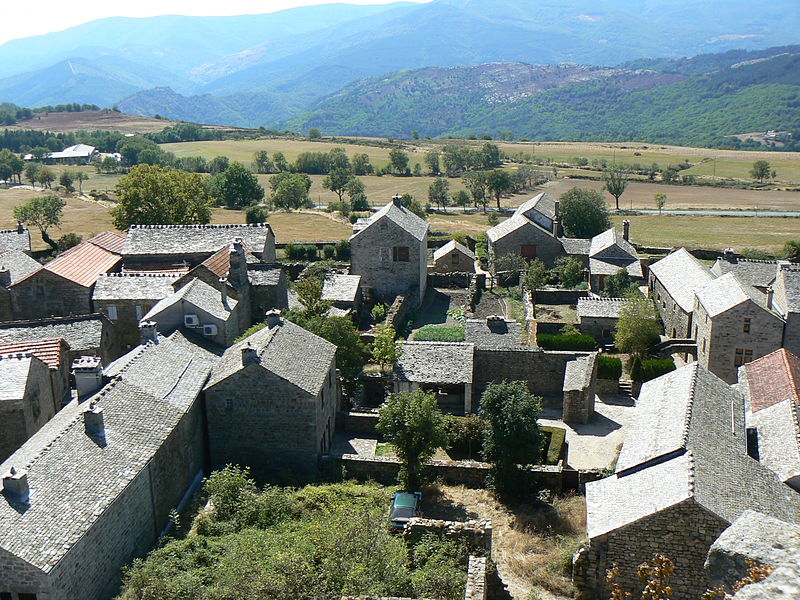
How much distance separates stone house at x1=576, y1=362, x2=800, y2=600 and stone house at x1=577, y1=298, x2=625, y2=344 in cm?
2405

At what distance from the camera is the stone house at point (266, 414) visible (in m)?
31.0

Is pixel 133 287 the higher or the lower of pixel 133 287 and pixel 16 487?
the lower

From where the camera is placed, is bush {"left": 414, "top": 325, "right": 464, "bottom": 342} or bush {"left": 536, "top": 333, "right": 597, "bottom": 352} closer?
bush {"left": 536, "top": 333, "right": 597, "bottom": 352}

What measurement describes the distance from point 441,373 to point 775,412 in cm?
1699

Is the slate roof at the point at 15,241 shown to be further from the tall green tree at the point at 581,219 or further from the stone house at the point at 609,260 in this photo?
the tall green tree at the point at 581,219

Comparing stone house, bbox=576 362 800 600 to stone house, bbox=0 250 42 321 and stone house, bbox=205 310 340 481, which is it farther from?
stone house, bbox=0 250 42 321

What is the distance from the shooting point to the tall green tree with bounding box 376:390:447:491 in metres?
30.6

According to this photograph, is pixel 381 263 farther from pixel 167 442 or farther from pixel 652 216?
pixel 652 216

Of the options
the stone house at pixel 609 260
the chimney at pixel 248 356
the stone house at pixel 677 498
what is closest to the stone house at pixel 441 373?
the chimney at pixel 248 356

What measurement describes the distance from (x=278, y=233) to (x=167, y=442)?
70.6 meters

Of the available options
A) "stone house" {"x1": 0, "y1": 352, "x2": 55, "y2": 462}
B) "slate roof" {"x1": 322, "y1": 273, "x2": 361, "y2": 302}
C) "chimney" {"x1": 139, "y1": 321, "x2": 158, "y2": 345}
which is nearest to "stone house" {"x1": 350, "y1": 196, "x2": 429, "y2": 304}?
"slate roof" {"x1": 322, "y1": 273, "x2": 361, "y2": 302}

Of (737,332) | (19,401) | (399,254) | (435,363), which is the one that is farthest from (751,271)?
(19,401)

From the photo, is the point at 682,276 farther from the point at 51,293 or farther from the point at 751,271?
the point at 51,293

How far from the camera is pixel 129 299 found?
4453cm
